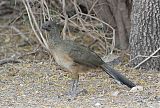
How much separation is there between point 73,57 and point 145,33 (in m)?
1.59

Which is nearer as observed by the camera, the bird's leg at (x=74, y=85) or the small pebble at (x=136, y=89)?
the bird's leg at (x=74, y=85)

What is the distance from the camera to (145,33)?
22.9 ft

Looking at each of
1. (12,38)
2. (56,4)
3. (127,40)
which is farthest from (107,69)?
(12,38)

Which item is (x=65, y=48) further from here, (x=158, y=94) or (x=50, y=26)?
(x=158, y=94)

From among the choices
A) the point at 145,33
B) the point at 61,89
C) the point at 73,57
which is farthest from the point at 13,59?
the point at 73,57

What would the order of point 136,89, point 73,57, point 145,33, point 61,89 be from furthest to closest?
point 145,33
point 61,89
point 136,89
point 73,57

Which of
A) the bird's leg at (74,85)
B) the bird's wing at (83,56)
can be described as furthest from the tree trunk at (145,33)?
the bird's leg at (74,85)

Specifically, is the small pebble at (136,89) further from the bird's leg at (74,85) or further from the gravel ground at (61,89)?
the bird's leg at (74,85)

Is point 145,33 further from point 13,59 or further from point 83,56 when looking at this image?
point 13,59

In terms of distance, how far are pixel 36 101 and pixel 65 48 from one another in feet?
2.20

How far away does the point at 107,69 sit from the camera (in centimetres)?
603

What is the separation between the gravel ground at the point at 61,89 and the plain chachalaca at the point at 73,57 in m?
0.21

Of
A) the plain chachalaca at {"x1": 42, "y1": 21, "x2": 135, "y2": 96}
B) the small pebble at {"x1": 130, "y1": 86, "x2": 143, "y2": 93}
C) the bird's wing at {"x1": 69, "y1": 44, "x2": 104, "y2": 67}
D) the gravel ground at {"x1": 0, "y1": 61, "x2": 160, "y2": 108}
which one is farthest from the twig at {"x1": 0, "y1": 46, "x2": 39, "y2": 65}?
the small pebble at {"x1": 130, "y1": 86, "x2": 143, "y2": 93}

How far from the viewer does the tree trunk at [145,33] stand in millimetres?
6871
